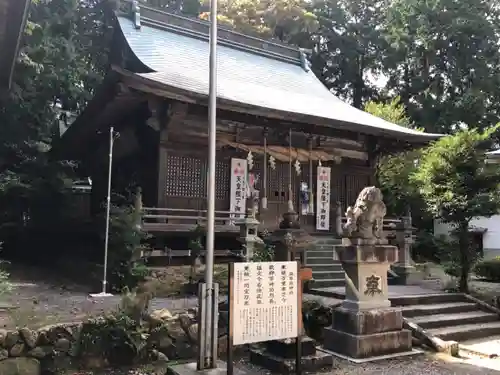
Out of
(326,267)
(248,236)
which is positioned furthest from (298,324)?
(326,267)

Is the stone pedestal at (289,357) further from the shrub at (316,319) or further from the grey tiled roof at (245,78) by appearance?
the grey tiled roof at (245,78)

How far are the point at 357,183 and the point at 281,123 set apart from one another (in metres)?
4.34

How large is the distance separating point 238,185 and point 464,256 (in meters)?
6.22

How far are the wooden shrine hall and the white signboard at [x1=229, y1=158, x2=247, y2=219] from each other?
3 cm

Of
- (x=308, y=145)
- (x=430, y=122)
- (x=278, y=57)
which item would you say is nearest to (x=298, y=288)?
(x=308, y=145)

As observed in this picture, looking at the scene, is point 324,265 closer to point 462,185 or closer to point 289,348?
point 462,185

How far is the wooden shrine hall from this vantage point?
11.8 m

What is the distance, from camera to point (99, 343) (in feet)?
21.0

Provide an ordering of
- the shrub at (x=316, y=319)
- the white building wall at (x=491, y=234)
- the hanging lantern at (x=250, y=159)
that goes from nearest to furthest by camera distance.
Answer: the shrub at (x=316, y=319) < the hanging lantern at (x=250, y=159) < the white building wall at (x=491, y=234)

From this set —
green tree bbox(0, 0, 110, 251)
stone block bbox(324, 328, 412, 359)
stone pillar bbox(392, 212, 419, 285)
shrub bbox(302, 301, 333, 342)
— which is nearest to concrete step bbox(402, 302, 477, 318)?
stone block bbox(324, 328, 412, 359)

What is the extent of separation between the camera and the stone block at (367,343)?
23.1ft

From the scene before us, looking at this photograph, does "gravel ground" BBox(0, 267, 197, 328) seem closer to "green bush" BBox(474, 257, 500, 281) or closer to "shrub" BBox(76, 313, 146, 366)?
"shrub" BBox(76, 313, 146, 366)

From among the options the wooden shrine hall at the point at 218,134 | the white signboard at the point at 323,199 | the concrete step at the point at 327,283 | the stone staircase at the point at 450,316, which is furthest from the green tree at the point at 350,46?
the stone staircase at the point at 450,316

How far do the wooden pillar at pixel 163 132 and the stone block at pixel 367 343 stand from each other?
6208mm
